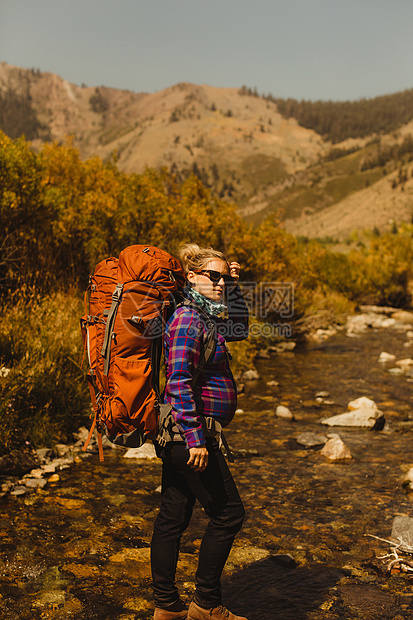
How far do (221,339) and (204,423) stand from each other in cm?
49

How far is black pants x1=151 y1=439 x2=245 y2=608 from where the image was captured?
9.17ft

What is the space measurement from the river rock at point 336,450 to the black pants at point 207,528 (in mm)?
3934

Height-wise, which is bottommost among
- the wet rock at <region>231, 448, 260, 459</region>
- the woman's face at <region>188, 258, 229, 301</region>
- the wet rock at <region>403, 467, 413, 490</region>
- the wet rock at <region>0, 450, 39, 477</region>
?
the wet rock at <region>231, 448, 260, 459</region>

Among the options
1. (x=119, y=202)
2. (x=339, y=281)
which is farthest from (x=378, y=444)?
(x=339, y=281)

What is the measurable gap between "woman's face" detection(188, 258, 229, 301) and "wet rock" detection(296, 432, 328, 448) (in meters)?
4.67

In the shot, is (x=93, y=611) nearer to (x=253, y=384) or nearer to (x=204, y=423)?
(x=204, y=423)

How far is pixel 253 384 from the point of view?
10.6 m

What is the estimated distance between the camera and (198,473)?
281 cm

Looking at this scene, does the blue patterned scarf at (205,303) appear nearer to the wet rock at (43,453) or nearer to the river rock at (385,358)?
the wet rock at (43,453)

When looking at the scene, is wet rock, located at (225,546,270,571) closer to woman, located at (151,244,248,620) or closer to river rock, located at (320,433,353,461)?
woman, located at (151,244,248,620)

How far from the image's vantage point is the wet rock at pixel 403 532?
4.09m

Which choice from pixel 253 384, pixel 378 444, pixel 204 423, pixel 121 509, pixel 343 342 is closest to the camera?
pixel 204 423

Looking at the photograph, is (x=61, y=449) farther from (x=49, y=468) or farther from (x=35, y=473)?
(x=35, y=473)

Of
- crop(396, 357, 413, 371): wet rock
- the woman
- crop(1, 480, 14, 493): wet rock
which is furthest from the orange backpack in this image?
crop(396, 357, 413, 371): wet rock
